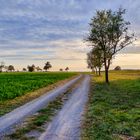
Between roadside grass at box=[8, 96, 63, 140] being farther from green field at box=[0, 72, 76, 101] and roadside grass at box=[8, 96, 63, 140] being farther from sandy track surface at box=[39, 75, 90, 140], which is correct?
green field at box=[0, 72, 76, 101]

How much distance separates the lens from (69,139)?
13.1 meters

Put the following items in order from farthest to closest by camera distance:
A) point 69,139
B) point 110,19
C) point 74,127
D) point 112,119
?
point 110,19 < point 112,119 < point 74,127 < point 69,139

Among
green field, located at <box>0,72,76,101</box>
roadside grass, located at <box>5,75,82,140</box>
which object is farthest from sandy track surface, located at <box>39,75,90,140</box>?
green field, located at <box>0,72,76,101</box>

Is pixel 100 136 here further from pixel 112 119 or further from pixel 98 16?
Answer: pixel 98 16

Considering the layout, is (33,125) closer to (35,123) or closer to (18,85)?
(35,123)

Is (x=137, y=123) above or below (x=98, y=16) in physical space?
below

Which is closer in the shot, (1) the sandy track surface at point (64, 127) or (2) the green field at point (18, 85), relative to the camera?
(1) the sandy track surface at point (64, 127)

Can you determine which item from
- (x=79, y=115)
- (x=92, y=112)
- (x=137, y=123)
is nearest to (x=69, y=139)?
(x=137, y=123)

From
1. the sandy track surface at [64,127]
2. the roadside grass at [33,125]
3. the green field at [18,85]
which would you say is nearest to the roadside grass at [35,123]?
the roadside grass at [33,125]

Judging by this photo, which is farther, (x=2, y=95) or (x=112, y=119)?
(x=2, y=95)

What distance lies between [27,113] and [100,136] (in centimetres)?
743

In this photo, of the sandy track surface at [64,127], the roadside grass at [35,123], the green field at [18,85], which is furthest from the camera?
the green field at [18,85]

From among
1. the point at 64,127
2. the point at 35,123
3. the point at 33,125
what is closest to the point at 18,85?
the point at 35,123

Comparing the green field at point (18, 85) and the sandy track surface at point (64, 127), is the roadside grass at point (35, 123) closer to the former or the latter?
the sandy track surface at point (64, 127)
